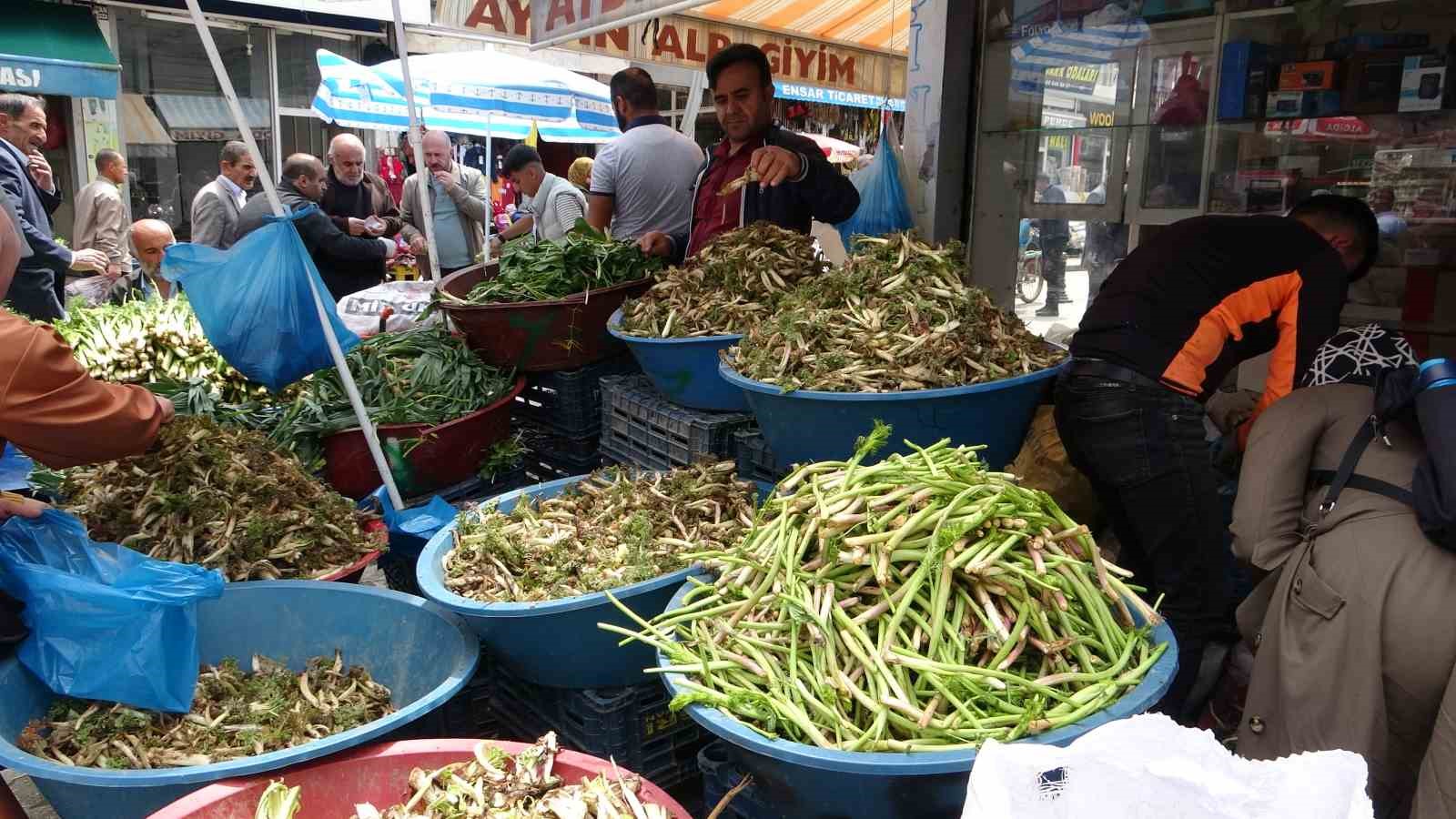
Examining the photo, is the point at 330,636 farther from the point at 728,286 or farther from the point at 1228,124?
the point at 1228,124

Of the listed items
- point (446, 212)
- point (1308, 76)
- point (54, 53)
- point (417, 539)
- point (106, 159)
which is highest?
point (54, 53)

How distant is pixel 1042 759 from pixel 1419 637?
1.27 metres

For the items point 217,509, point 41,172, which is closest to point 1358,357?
point 217,509

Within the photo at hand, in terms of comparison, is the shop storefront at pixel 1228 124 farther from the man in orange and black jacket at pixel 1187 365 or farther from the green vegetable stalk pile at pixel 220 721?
the green vegetable stalk pile at pixel 220 721

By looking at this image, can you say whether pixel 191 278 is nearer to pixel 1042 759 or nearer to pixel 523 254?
pixel 523 254

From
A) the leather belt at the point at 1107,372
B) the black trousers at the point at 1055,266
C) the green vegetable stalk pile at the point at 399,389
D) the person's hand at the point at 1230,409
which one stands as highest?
the black trousers at the point at 1055,266

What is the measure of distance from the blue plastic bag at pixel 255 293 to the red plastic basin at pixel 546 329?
820mm

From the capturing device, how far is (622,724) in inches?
112

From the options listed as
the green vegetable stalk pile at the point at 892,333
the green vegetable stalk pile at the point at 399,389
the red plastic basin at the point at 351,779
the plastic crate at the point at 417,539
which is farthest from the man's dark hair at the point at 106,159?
the red plastic basin at the point at 351,779

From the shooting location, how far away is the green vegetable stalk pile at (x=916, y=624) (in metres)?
1.85

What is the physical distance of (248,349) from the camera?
3.81 m

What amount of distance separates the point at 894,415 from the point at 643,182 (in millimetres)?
2819

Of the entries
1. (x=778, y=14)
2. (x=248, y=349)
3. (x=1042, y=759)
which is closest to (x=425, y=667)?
(x=248, y=349)

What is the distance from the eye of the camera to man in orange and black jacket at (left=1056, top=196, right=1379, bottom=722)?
291 cm
